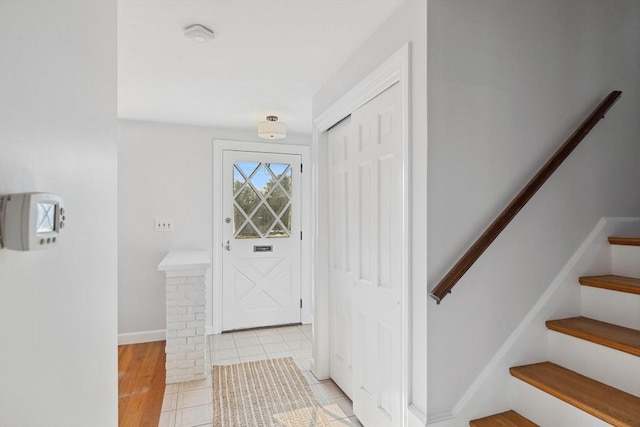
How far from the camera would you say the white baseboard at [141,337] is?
3.63m

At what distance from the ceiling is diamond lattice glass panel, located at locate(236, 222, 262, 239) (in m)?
1.36

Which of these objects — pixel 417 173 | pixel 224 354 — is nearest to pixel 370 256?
pixel 417 173

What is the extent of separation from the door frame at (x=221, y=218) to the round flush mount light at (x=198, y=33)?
6.91 ft

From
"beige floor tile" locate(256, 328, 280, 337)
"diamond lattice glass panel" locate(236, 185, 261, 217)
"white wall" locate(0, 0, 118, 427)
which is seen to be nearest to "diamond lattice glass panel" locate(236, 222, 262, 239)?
"diamond lattice glass panel" locate(236, 185, 261, 217)

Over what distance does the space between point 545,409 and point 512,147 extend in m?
1.19

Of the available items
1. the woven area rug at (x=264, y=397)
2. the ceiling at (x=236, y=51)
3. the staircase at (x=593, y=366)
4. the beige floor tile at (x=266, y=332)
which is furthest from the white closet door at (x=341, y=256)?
the beige floor tile at (x=266, y=332)

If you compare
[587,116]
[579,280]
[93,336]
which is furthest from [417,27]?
[93,336]

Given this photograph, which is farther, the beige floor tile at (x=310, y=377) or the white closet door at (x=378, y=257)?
the beige floor tile at (x=310, y=377)

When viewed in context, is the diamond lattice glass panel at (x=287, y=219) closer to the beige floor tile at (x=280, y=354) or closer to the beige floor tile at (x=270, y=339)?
the beige floor tile at (x=270, y=339)

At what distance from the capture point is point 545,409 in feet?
4.89

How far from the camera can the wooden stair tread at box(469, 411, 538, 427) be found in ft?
4.95

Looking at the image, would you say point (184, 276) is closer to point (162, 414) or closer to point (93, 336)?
point (162, 414)

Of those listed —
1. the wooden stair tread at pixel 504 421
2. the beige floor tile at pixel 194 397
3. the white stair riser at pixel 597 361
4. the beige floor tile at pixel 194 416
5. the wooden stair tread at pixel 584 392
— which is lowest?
the beige floor tile at pixel 194 397

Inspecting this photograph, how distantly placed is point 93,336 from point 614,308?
227 centimetres
